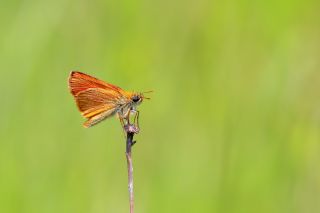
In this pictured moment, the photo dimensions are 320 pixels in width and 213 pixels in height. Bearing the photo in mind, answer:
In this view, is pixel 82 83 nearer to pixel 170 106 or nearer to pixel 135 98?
pixel 135 98

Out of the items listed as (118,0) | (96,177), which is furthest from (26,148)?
(118,0)

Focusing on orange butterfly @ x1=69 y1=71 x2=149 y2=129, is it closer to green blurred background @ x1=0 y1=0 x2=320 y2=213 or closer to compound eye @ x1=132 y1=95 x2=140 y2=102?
compound eye @ x1=132 y1=95 x2=140 y2=102

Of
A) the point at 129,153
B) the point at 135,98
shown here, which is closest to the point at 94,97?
the point at 135,98

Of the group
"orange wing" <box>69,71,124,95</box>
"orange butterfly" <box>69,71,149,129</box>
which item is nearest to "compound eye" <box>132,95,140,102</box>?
"orange butterfly" <box>69,71,149,129</box>

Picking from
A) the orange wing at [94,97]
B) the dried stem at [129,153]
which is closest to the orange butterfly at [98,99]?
the orange wing at [94,97]

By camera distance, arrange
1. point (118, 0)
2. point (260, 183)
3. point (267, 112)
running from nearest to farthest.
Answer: point (260, 183), point (267, 112), point (118, 0)

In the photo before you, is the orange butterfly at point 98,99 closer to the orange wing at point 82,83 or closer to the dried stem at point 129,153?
the orange wing at point 82,83

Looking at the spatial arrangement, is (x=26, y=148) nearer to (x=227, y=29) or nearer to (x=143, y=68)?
(x=143, y=68)
